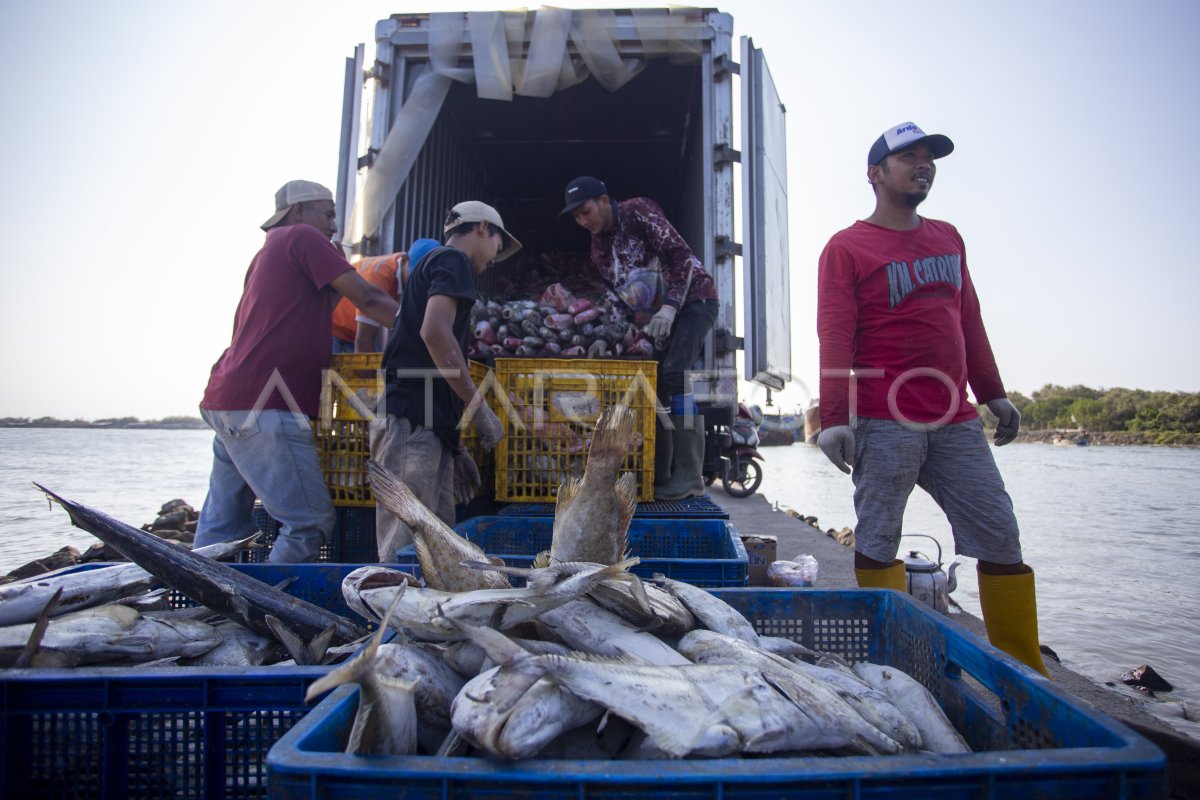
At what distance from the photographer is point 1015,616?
2732mm

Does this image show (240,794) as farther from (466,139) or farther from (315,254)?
(466,139)

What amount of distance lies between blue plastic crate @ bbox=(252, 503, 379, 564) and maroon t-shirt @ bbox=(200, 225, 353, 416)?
637 mm

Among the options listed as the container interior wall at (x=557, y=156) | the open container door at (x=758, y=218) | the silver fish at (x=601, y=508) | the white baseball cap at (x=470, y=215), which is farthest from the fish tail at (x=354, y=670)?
the container interior wall at (x=557, y=156)

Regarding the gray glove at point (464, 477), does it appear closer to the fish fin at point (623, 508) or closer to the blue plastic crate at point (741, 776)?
the fish fin at point (623, 508)

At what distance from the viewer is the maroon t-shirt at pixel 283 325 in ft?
11.3

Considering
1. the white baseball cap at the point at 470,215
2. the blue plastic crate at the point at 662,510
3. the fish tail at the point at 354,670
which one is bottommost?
the blue plastic crate at the point at 662,510

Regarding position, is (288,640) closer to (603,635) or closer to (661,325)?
(603,635)

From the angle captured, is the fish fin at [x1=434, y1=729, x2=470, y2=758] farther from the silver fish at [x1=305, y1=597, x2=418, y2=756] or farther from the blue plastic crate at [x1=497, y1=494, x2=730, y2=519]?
the blue plastic crate at [x1=497, y1=494, x2=730, y2=519]

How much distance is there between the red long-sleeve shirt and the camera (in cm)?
291

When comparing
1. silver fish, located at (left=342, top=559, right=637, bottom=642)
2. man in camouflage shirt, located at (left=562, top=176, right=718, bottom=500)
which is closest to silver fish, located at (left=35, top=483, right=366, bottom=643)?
silver fish, located at (left=342, top=559, right=637, bottom=642)

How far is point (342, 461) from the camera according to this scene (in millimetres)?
3797

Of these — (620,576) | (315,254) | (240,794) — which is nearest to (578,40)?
(315,254)

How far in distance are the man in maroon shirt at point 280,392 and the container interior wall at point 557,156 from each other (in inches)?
76.2

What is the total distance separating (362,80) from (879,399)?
4.65m
